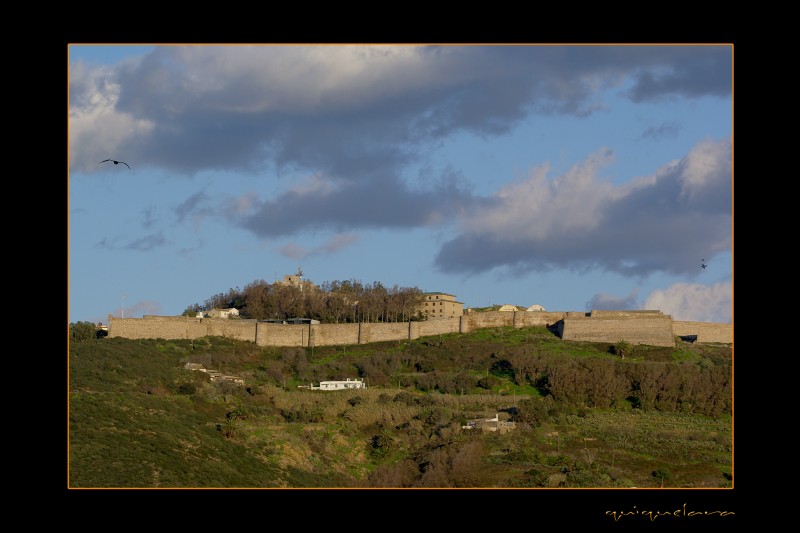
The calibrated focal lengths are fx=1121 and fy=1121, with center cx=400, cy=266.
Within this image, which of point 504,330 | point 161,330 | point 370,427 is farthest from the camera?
point 504,330

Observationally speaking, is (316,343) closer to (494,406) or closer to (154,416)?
(494,406)

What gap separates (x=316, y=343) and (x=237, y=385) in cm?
1260

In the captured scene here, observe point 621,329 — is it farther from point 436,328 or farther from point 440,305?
point 440,305

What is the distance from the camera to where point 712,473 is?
37.5 metres

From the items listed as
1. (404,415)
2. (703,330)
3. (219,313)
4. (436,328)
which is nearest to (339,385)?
(404,415)

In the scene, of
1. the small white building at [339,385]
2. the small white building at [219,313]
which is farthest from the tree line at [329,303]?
the small white building at [339,385]

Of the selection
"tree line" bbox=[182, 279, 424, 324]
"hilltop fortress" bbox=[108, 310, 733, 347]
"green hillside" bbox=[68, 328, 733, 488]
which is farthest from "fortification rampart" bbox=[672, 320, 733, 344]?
Answer: "tree line" bbox=[182, 279, 424, 324]

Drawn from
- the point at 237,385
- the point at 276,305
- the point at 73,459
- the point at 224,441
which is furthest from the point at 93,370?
the point at 276,305

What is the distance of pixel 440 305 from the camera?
7781 centimetres

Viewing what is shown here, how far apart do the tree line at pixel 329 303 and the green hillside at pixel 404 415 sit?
7.65 m

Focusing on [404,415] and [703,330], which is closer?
[404,415]

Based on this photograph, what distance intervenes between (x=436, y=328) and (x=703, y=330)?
14467mm

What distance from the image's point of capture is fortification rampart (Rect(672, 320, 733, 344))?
59969mm

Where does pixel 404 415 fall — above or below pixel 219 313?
below
